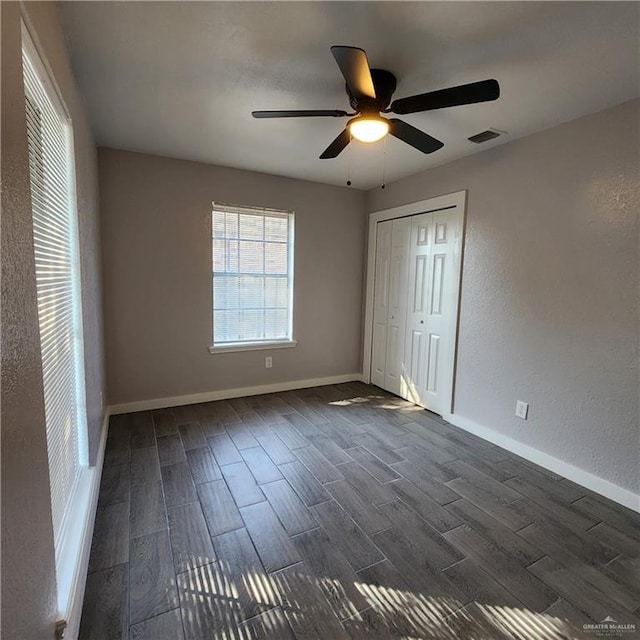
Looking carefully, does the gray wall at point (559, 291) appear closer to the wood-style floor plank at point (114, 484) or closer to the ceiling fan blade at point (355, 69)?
the ceiling fan blade at point (355, 69)

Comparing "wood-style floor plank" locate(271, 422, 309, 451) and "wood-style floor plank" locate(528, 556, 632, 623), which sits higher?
"wood-style floor plank" locate(271, 422, 309, 451)

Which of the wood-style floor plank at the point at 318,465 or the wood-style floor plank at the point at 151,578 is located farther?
the wood-style floor plank at the point at 318,465

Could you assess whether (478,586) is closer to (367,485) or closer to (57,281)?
(367,485)

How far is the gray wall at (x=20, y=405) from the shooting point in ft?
2.59

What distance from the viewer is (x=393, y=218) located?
13.2 ft

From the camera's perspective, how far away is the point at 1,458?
2.45 feet

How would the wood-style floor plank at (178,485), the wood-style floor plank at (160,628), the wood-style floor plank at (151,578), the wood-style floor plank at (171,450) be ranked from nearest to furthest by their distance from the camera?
the wood-style floor plank at (160,628)
the wood-style floor plank at (151,578)
the wood-style floor plank at (178,485)
the wood-style floor plank at (171,450)

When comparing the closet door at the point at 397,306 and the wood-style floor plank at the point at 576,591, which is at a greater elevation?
the closet door at the point at 397,306

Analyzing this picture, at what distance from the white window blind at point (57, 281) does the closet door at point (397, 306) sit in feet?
9.90

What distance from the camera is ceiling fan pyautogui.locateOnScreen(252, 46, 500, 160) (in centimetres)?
150

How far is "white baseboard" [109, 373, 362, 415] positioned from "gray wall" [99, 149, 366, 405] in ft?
0.17

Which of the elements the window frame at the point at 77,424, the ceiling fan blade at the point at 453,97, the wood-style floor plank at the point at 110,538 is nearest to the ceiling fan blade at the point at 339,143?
the ceiling fan blade at the point at 453,97

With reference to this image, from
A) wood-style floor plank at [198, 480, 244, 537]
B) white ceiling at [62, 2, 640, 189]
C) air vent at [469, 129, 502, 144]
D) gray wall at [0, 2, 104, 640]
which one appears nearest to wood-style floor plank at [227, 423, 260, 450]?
wood-style floor plank at [198, 480, 244, 537]

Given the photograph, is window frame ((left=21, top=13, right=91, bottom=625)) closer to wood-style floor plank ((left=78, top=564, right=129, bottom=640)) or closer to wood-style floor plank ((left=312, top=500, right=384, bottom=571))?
wood-style floor plank ((left=78, top=564, right=129, bottom=640))
